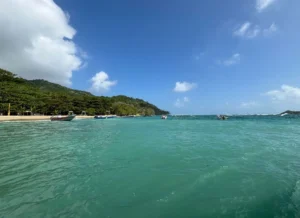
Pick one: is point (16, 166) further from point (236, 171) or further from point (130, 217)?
point (236, 171)

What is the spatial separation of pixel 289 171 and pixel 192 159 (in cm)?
430

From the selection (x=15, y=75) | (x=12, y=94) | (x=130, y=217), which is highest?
(x=15, y=75)

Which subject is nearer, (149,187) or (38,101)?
(149,187)

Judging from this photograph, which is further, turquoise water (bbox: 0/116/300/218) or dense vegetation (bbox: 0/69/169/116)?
dense vegetation (bbox: 0/69/169/116)

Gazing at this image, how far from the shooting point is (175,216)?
181 inches

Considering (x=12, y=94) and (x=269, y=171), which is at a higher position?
(x=12, y=94)

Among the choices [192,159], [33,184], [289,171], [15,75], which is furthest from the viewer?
[15,75]

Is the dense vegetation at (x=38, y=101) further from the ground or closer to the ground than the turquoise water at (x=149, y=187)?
further from the ground

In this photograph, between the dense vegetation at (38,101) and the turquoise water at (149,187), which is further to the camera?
the dense vegetation at (38,101)

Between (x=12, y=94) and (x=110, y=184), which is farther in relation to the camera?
(x=12, y=94)

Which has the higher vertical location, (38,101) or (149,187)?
(38,101)

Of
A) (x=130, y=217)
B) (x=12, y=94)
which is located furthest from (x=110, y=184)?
(x=12, y=94)

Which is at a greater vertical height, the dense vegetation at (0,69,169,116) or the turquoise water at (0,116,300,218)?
the dense vegetation at (0,69,169,116)

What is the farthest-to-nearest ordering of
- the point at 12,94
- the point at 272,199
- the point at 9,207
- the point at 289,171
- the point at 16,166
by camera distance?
the point at 12,94, the point at 16,166, the point at 289,171, the point at 272,199, the point at 9,207
